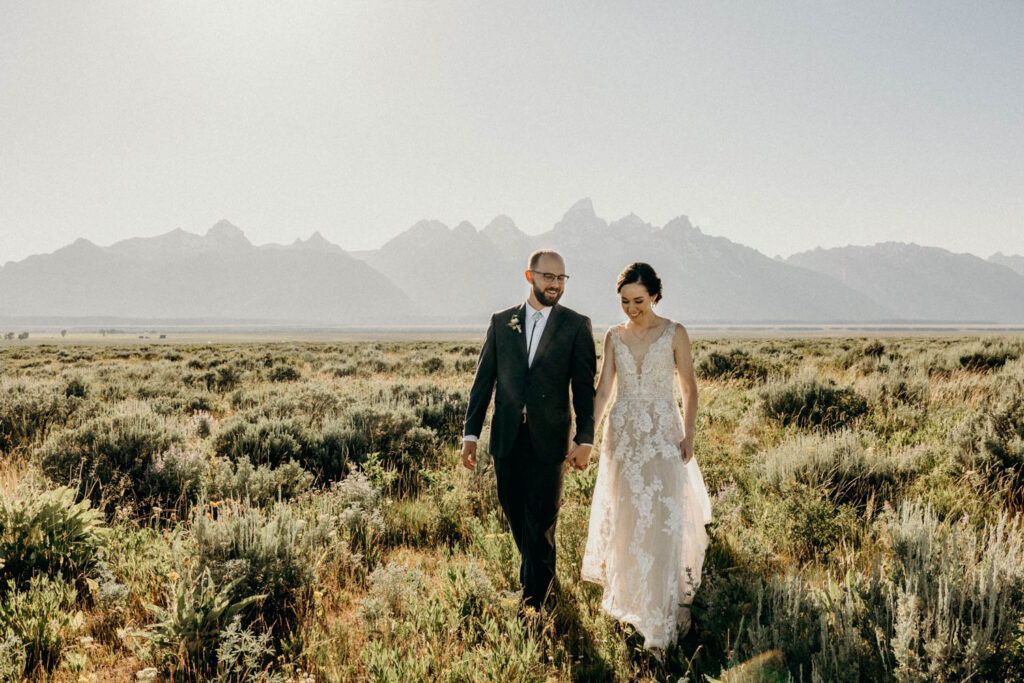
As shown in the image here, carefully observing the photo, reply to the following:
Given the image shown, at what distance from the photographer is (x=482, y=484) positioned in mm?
5773

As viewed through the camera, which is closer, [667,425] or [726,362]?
[667,425]

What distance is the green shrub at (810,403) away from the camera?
8.48 metres

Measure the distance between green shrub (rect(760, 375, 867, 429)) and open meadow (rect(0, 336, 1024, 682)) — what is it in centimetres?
84

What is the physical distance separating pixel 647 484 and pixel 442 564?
1956mm

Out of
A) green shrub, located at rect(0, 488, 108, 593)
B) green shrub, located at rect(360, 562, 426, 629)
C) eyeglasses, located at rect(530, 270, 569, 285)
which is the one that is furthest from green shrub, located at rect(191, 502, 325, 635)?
eyeglasses, located at rect(530, 270, 569, 285)

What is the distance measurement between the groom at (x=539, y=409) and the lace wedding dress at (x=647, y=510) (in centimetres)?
34

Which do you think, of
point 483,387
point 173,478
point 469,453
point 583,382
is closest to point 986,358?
point 583,382

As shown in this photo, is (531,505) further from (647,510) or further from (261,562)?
(261,562)

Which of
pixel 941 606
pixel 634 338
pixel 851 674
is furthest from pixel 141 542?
pixel 941 606

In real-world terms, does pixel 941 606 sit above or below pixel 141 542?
above

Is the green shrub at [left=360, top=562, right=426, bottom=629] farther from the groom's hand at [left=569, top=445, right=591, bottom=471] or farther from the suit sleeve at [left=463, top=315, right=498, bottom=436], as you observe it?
the groom's hand at [left=569, top=445, right=591, bottom=471]

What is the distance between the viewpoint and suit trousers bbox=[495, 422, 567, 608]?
3.50 m

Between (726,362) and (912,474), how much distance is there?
11.0 m

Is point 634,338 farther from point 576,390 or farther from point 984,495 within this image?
point 984,495
